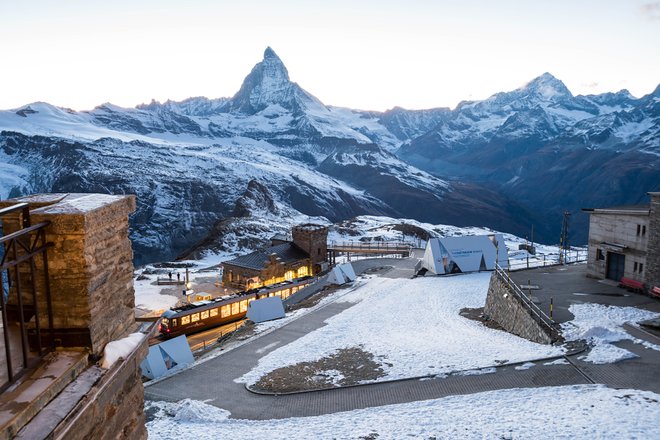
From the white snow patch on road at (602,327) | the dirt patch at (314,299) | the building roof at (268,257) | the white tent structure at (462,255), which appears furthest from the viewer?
the building roof at (268,257)

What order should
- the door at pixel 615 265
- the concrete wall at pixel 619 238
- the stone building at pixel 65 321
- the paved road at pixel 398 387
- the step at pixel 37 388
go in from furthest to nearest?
the door at pixel 615 265 → the concrete wall at pixel 619 238 → the paved road at pixel 398 387 → the stone building at pixel 65 321 → the step at pixel 37 388

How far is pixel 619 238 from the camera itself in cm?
2775

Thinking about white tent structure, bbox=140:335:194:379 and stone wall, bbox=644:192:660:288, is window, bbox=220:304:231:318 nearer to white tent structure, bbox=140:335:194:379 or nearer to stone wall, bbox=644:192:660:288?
white tent structure, bbox=140:335:194:379

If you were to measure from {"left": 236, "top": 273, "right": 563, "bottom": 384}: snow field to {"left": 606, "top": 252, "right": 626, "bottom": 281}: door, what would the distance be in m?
7.91

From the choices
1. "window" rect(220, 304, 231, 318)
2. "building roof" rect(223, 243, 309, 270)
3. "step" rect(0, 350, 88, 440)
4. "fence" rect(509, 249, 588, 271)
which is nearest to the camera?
"step" rect(0, 350, 88, 440)

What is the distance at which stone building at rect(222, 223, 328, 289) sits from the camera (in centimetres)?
4894

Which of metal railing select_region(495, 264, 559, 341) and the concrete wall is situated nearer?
metal railing select_region(495, 264, 559, 341)

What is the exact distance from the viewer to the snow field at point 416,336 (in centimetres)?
1847

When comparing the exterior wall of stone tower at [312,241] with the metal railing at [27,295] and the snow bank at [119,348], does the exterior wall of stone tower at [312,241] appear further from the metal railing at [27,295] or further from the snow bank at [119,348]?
the metal railing at [27,295]

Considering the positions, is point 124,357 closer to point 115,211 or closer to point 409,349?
point 115,211

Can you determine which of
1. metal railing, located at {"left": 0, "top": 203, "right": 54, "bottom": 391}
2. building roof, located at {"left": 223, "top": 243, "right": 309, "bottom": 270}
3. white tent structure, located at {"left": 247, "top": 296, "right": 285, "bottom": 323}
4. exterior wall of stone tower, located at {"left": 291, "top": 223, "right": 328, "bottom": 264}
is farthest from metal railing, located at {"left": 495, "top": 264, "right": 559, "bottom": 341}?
exterior wall of stone tower, located at {"left": 291, "top": 223, "right": 328, "bottom": 264}

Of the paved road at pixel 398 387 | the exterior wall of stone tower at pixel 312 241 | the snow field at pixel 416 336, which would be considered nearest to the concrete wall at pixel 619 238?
the snow field at pixel 416 336

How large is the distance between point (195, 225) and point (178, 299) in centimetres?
10198

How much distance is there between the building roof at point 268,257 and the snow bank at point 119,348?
42.5 metres
